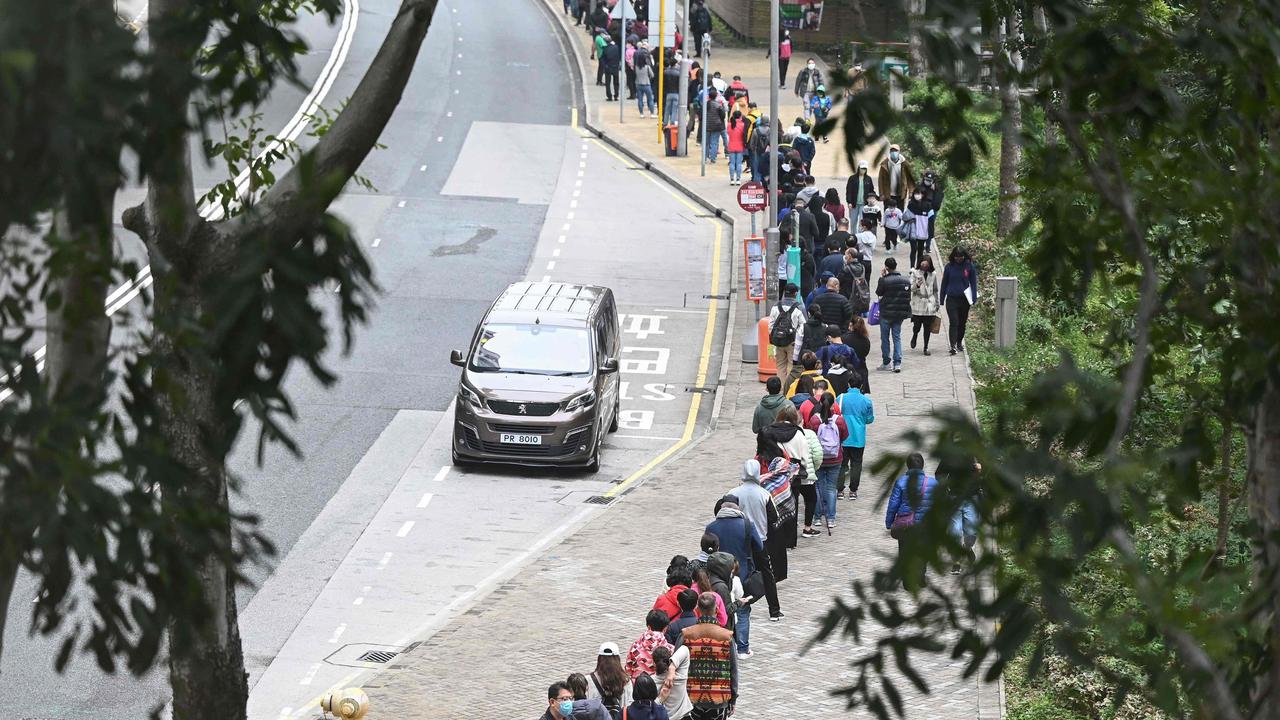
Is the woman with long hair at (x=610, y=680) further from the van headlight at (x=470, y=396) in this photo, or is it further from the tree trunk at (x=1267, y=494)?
the van headlight at (x=470, y=396)

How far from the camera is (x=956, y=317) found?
2638 centimetres

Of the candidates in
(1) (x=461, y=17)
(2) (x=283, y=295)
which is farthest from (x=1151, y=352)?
(1) (x=461, y=17)

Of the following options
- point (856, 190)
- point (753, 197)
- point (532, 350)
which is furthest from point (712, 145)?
point (532, 350)

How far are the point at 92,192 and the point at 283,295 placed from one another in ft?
2.22

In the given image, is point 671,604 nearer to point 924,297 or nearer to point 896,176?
point 924,297

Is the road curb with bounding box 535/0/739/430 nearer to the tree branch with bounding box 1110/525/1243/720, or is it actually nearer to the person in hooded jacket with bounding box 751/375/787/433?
the person in hooded jacket with bounding box 751/375/787/433

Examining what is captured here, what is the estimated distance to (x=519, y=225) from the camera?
115 ft

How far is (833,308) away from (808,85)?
20698mm

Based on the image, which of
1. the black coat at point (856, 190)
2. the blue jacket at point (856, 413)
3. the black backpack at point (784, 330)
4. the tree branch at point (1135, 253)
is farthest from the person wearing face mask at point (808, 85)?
the tree branch at point (1135, 253)

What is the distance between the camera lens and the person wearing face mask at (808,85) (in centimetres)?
4319

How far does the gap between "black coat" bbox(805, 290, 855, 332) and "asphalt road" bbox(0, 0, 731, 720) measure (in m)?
2.46

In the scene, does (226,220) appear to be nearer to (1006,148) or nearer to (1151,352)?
(1151,352)

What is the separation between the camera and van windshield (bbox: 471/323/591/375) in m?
22.6

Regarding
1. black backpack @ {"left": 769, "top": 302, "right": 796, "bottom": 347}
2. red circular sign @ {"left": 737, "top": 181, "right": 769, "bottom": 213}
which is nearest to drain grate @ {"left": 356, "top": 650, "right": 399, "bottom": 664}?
black backpack @ {"left": 769, "top": 302, "right": 796, "bottom": 347}
